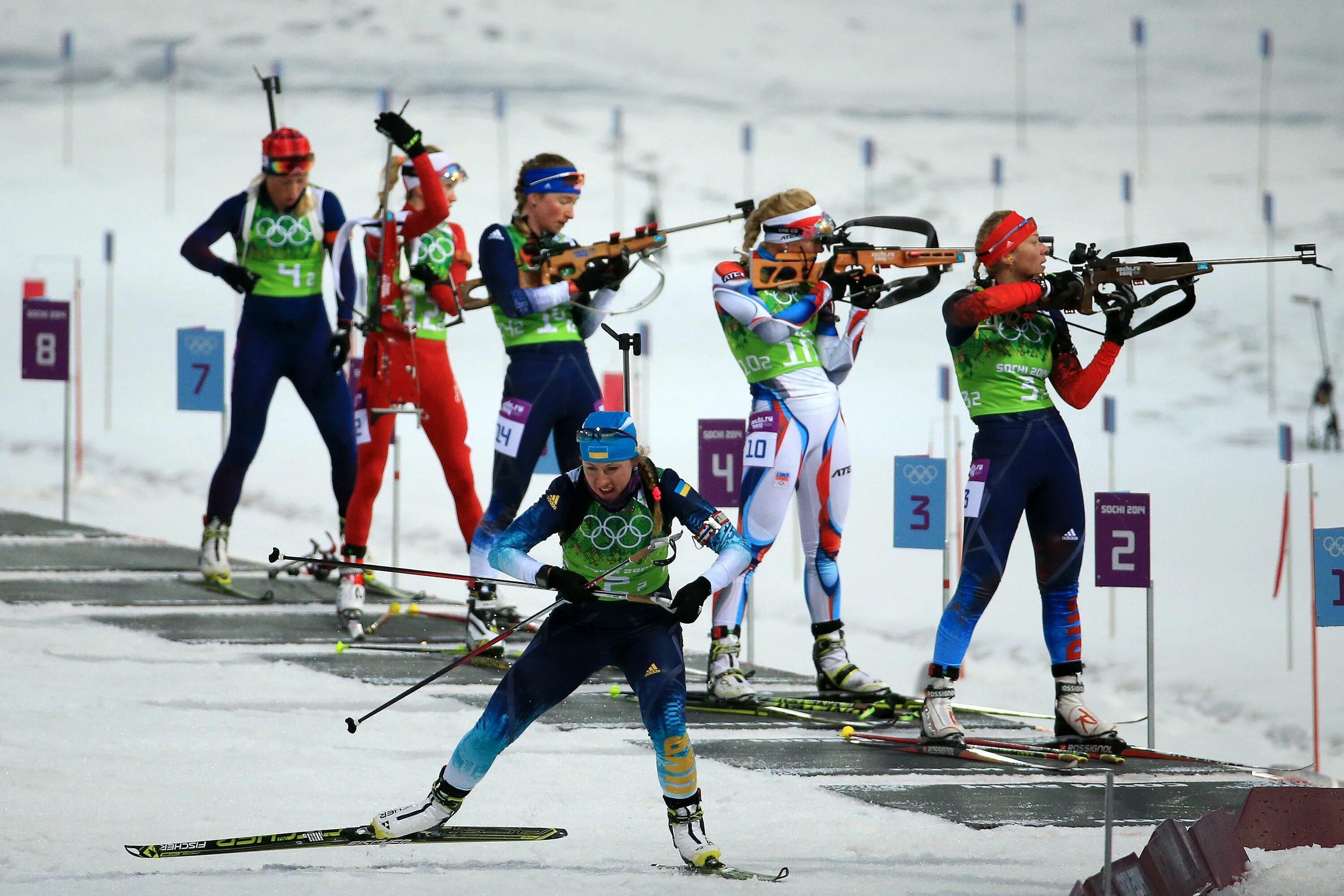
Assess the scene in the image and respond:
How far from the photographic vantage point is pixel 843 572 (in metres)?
12.5

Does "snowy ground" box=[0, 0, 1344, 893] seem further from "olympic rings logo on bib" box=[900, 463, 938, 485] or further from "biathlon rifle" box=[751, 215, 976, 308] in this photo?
"olympic rings logo on bib" box=[900, 463, 938, 485]

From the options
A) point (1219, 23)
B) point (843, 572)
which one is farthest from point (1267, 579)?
point (1219, 23)

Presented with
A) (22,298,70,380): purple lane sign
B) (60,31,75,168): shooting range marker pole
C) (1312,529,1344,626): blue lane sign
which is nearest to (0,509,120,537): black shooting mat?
(22,298,70,380): purple lane sign

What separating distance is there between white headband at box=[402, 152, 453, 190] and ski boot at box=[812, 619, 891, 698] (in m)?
2.34

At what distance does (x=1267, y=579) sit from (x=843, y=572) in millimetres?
3098

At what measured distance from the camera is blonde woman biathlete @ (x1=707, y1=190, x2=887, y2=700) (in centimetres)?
570

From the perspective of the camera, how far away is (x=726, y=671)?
5.74 m

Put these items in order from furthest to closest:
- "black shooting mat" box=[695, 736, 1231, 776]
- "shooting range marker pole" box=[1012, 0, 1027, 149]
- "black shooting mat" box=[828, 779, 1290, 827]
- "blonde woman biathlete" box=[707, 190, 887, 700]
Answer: "shooting range marker pole" box=[1012, 0, 1027, 149] → "blonde woman biathlete" box=[707, 190, 887, 700] → "black shooting mat" box=[695, 736, 1231, 776] → "black shooting mat" box=[828, 779, 1290, 827]

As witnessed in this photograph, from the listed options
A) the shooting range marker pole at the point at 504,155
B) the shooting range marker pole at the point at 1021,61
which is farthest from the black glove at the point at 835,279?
the shooting range marker pole at the point at 1021,61

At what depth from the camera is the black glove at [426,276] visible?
6566mm

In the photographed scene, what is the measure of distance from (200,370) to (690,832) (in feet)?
18.3

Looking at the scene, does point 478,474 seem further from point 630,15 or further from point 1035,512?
point 1035,512

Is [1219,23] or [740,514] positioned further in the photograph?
[1219,23]

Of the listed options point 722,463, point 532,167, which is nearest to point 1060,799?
point 722,463
